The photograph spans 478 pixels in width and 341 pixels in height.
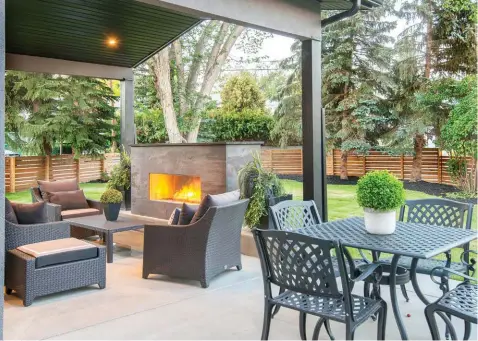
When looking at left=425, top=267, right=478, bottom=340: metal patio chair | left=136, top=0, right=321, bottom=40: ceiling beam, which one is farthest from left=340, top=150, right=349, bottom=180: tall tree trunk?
left=425, top=267, right=478, bottom=340: metal patio chair

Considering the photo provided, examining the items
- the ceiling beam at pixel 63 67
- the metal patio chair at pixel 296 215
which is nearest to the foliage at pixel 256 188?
the metal patio chair at pixel 296 215

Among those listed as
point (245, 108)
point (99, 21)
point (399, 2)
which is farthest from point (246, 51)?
point (99, 21)

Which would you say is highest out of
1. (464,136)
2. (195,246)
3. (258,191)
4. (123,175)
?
(464,136)

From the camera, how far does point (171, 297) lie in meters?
3.97

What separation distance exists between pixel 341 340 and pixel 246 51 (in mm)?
10230

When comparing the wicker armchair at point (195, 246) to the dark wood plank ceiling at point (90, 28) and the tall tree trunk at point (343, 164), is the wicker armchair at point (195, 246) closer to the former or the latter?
the dark wood plank ceiling at point (90, 28)

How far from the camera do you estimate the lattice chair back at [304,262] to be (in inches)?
92.0

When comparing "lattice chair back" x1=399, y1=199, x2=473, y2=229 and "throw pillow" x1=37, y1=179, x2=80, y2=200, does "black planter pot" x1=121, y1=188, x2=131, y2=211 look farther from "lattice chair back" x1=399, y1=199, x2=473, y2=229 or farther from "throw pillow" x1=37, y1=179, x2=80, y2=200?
"lattice chair back" x1=399, y1=199, x2=473, y2=229

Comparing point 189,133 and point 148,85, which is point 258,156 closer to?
point 189,133

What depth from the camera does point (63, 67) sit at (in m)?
7.61

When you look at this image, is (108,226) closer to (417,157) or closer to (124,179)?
(124,179)

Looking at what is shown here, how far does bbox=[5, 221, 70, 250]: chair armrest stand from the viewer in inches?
163

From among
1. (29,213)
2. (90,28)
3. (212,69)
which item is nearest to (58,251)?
(29,213)

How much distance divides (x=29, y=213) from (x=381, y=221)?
3.28m
